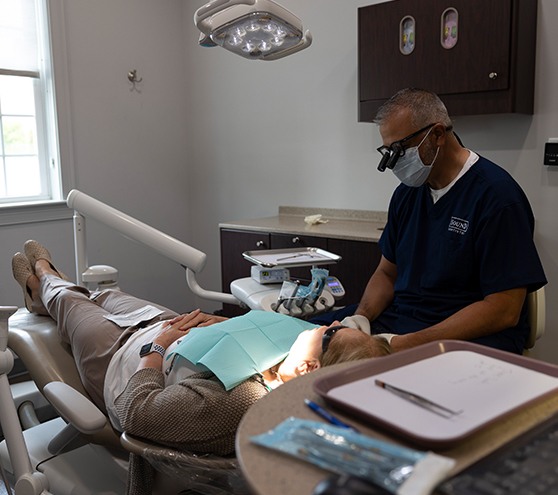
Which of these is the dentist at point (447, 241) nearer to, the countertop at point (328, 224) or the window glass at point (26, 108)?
the countertop at point (328, 224)

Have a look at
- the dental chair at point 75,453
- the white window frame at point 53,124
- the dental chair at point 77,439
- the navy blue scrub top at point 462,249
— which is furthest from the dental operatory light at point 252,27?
the white window frame at point 53,124

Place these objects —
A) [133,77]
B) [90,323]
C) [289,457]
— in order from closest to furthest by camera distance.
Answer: [289,457] < [90,323] < [133,77]

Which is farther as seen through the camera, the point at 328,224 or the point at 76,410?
the point at 328,224

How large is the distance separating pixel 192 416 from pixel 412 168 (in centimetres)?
→ 97

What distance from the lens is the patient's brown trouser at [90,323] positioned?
6.21 ft

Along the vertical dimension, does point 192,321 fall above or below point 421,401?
below

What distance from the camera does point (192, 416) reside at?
132 cm

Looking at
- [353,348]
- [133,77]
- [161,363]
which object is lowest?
[161,363]

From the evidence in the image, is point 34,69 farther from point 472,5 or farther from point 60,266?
point 472,5

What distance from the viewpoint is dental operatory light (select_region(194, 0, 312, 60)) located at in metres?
1.50

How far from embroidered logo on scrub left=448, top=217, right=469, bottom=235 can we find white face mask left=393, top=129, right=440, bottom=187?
16 cm

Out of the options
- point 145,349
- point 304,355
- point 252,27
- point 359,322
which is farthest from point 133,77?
point 304,355

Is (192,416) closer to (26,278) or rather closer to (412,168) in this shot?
(412,168)

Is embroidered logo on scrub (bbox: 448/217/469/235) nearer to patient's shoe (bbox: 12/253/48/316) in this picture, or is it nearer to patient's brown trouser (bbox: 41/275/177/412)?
patient's brown trouser (bbox: 41/275/177/412)
